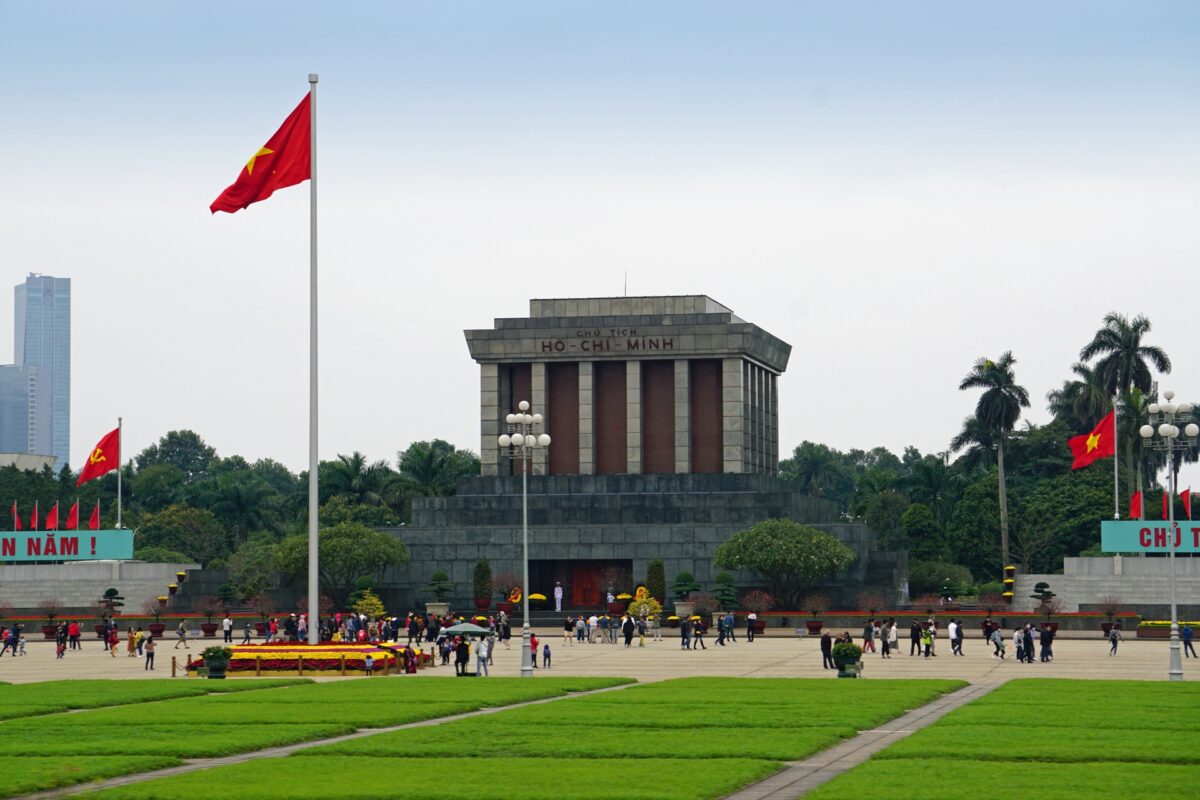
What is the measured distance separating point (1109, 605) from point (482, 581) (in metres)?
32.6

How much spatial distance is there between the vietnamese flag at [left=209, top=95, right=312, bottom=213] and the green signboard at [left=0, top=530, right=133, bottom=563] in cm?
5485

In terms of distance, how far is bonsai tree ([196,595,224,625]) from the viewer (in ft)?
314

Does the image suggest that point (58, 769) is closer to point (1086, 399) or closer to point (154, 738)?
point (154, 738)

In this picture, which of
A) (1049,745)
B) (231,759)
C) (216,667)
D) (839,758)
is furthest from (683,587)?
(231,759)

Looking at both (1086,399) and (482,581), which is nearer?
(482,581)

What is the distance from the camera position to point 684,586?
313 feet

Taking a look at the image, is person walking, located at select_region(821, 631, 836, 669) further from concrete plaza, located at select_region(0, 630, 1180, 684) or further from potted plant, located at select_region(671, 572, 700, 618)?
potted plant, located at select_region(671, 572, 700, 618)

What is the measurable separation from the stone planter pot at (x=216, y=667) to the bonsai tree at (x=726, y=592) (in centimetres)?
3794

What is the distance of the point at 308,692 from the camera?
50406 mm

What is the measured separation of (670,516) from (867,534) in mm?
11116

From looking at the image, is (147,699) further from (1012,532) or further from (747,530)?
(1012,532)

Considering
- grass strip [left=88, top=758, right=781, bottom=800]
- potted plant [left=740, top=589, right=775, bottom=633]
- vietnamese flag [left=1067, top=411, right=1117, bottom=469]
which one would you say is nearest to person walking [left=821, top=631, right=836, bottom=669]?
grass strip [left=88, top=758, right=781, bottom=800]

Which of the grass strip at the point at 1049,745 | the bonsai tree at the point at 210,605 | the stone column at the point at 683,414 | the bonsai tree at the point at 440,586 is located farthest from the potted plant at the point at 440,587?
the grass strip at the point at 1049,745

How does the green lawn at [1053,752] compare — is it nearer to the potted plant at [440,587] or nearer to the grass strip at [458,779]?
the grass strip at [458,779]
